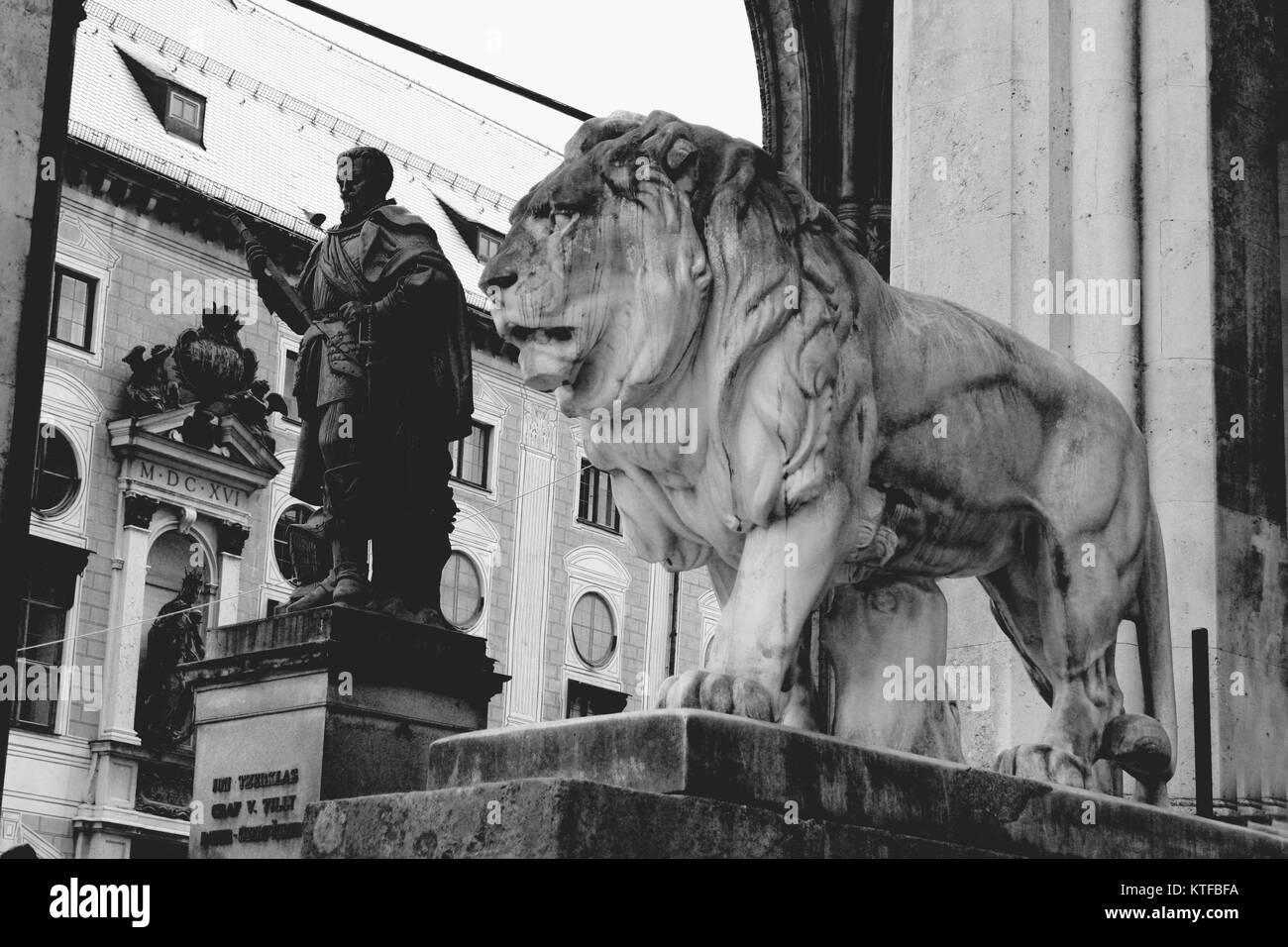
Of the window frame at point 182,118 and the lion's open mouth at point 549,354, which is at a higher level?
the window frame at point 182,118

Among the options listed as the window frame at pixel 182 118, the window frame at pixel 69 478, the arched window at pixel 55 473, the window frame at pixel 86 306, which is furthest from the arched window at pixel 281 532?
the window frame at pixel 182 118

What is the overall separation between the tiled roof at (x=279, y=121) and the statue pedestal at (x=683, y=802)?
134 ft

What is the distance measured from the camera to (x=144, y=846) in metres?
44.6

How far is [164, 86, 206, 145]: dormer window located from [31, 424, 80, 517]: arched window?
293 inches

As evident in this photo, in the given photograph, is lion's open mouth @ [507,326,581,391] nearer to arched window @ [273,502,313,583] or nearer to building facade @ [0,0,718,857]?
building facade @ [0,0,718,857]

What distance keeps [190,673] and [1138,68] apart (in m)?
6.74

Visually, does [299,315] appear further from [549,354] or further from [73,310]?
[73,310]

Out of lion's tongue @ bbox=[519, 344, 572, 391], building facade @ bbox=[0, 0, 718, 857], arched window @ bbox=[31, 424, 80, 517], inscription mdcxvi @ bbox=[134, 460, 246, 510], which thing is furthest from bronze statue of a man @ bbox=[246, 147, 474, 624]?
inscription mdcxvi @ bbox=[134, 460, 246, 510]

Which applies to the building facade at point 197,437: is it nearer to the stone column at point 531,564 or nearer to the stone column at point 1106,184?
the stone column at point 531,564

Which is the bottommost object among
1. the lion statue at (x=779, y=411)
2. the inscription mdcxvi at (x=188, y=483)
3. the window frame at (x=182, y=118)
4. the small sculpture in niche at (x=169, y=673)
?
the lion statue at (x=779, y=411)

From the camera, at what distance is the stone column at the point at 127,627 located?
45.0m

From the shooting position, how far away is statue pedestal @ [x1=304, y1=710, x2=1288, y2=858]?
5918 mm

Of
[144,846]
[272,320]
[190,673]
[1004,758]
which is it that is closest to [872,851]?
[1004,758]
